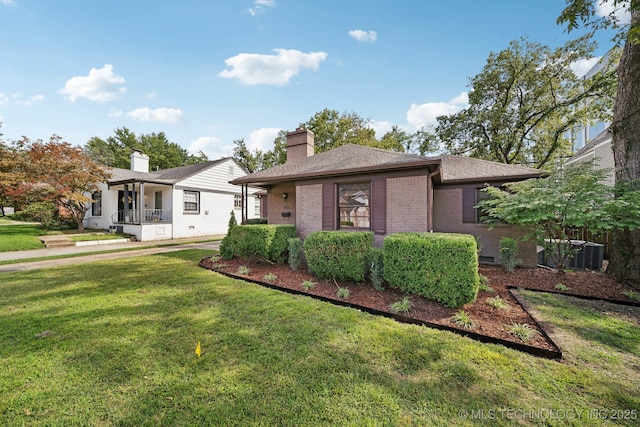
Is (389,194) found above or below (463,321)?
above


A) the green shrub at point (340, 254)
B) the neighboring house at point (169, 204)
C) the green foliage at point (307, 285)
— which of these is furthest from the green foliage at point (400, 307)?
the neighboring house at point (169, 204)

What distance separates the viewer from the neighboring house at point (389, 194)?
6395 mm

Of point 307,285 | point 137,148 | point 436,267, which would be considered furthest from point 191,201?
point 137,148

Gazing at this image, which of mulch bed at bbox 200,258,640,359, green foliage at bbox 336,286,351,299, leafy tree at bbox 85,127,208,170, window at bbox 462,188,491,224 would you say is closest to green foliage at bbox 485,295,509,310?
mulch bed at bbox 200,258,640,359

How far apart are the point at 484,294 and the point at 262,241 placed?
220 inches

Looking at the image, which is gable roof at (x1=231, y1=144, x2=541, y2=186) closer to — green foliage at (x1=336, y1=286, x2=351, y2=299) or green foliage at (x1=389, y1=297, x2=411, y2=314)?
green foliage at (x1=336, y1=286, x2=351, y2=299)

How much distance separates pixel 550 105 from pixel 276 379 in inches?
813

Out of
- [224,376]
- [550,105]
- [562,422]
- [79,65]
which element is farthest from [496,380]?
[550,105]

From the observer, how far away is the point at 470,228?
27.7ft

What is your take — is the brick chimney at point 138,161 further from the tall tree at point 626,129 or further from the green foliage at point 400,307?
the tall tree at point 626,129

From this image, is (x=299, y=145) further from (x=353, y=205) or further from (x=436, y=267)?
(x=436, y=267)

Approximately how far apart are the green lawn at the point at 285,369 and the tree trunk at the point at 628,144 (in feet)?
8.80

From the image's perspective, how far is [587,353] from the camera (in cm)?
302

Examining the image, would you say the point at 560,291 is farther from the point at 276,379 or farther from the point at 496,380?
the point at 276,379
